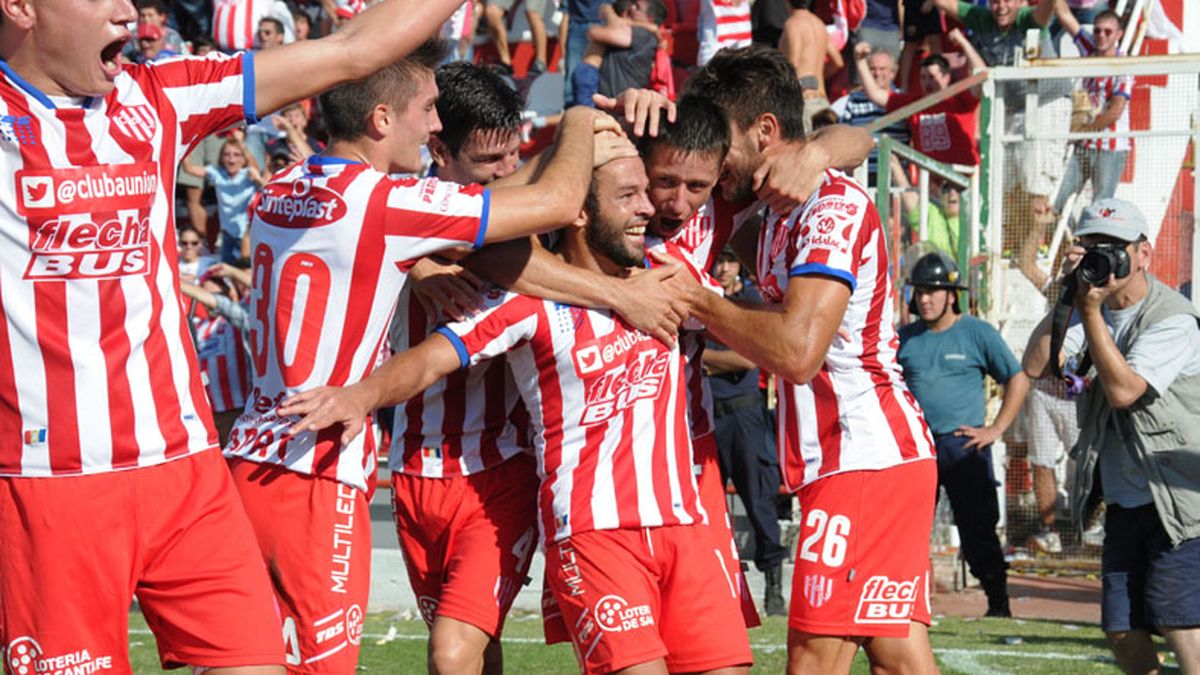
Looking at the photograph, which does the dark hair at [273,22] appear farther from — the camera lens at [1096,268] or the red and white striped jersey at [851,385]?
the red and white striped jersey at [851,385]

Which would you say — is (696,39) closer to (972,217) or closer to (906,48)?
(906,48)

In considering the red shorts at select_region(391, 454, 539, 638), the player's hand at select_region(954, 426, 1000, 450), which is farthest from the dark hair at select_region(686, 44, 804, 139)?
the player's hand at select_region(954, 426, 1000, 450)

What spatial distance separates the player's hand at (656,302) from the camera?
16.5 ft

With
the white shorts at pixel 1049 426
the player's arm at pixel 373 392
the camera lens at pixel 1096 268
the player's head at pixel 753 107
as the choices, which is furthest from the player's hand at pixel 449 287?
the white shorts at pixel 1049 426

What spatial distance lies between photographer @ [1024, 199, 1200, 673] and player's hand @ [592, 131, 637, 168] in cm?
269

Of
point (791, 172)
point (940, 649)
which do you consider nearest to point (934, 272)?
point (940, 649)

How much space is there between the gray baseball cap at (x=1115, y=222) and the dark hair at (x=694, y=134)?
2.59 meters

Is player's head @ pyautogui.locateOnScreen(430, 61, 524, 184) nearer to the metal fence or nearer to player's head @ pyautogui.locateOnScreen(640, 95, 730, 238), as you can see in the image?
player's head @ pyautogui.locateOnScreen(640, 95, 730, 238)

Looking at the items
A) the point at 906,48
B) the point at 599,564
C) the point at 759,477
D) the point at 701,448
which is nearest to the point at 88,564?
the point at 599,564

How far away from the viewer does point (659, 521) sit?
4.98 m

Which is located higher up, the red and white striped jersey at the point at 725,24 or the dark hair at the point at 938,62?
the red and white striped jersey at the point at 725,24

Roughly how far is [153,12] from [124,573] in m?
12.9

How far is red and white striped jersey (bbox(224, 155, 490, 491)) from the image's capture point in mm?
4602

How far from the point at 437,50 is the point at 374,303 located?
86cm
